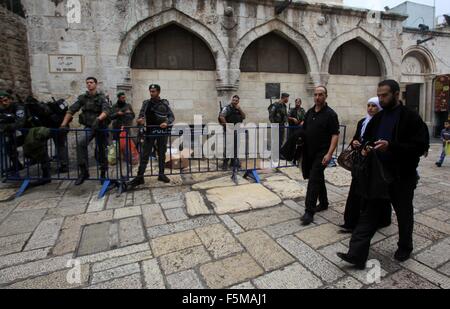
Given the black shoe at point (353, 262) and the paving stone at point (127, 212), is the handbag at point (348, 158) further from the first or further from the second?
the paving stone at point (127, 212)

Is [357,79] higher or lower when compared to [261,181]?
higher

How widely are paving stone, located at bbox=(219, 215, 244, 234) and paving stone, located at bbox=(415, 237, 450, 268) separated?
69.9 inches

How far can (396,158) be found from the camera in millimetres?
2436

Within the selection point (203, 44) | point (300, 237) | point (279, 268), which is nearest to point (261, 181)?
point (300, 237)

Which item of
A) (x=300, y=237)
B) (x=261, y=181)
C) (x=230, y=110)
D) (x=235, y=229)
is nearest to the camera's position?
(x=300, y=237)

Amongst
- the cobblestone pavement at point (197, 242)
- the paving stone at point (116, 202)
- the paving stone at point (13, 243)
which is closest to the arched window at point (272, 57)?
the cobblestone pavement at point (197, 242)

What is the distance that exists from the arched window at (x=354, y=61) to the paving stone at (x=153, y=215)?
8015 mm

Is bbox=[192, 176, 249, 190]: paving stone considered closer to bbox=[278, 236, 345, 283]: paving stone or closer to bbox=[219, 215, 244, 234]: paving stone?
bbox=[219, 215, 244, 234]: paving stone

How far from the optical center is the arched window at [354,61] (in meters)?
9.52

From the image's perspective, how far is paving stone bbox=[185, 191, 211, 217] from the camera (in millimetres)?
3832
